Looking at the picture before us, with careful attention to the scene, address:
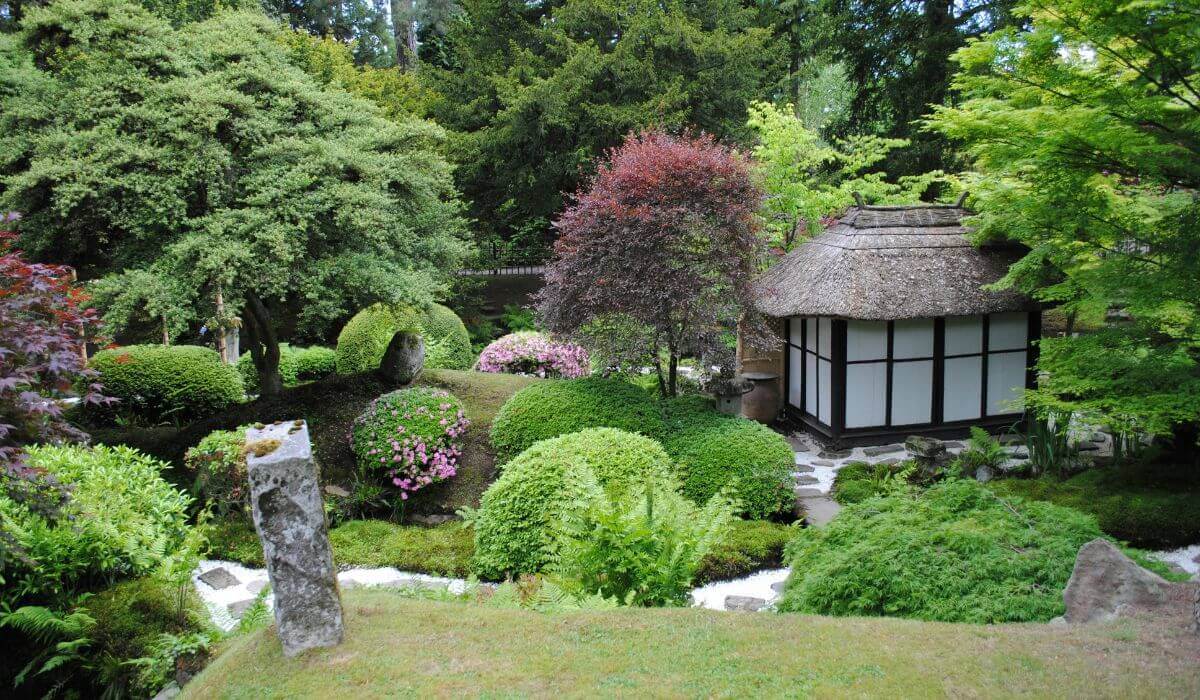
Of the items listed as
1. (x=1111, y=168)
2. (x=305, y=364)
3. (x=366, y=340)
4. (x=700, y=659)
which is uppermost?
(x=1111, y=168)

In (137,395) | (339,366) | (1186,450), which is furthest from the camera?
(339,366)

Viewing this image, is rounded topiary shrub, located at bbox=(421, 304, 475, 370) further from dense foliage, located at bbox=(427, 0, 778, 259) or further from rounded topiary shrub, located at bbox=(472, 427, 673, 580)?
rounded topiary shrub, located at bbox=(472, 427, 673, 580)

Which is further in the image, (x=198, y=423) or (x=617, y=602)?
(x=198, y=423)

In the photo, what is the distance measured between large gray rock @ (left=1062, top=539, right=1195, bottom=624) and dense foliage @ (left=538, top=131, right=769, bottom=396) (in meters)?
5.07

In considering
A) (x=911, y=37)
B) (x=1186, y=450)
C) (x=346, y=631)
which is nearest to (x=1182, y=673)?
(x=346, y=631)

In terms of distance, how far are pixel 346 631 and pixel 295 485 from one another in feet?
2.64

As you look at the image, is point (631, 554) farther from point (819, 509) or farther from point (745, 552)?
point (819, 509)

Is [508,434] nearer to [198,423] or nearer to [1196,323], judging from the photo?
[198,423]

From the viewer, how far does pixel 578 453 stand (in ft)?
23.6

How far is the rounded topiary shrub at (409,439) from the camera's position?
8781 millimetres

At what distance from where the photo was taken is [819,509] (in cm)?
832

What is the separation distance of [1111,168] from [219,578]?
8.89 meters

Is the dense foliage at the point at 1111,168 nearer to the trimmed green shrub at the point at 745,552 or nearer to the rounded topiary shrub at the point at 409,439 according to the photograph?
the trimmed green shrub at the point at 745,552

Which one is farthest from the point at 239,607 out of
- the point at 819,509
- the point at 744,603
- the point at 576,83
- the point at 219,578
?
the point at 576,83
